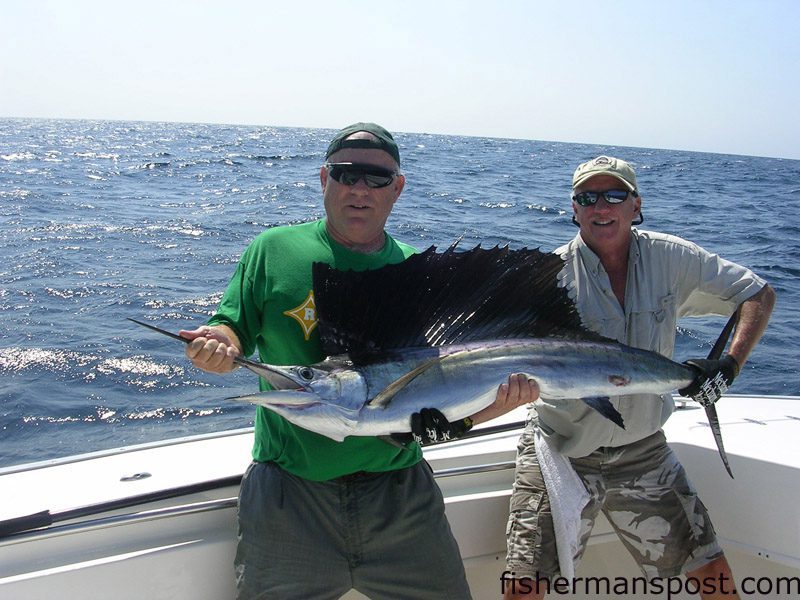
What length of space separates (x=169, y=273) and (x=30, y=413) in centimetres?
350

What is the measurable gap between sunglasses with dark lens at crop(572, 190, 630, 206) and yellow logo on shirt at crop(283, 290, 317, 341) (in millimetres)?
926

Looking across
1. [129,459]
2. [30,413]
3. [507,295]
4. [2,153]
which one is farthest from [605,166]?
[2,153]

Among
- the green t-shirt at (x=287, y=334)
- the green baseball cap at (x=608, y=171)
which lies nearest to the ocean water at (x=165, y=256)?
the green t-shirt at (x=287, y=334)

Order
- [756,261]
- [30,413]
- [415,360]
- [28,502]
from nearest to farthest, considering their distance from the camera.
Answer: [415,360] → [28,502] → [30,413] → [756,261]

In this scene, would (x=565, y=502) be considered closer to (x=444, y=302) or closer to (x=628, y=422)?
(x=628, y=422)

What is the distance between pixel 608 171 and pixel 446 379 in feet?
3.05

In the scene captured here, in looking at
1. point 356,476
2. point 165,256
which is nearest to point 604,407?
point 356,476

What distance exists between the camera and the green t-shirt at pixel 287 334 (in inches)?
72.6

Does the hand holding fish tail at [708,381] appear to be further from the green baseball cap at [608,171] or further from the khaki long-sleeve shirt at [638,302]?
the green baseball cap at [608,171]

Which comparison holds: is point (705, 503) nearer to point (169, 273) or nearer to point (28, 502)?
point (28, 502)

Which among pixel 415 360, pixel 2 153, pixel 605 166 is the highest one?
pixel 605 166

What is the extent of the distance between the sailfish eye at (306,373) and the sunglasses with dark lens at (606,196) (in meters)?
1.08

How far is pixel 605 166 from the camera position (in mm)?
2219

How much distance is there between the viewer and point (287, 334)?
73.6 inches
